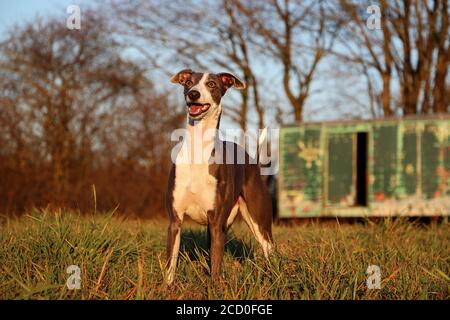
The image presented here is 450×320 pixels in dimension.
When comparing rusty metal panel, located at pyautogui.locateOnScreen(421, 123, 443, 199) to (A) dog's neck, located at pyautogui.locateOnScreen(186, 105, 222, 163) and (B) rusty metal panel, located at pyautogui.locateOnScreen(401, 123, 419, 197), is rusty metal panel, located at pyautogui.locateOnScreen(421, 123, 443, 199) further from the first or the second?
(A) dog's neck, located at pyautogui.locateOnScreen(186, 105, 222, 163)

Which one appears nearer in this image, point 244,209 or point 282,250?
point 282,250

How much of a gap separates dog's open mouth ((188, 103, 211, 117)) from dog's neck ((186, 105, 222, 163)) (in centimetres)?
10

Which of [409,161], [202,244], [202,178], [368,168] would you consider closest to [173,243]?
[202,178]

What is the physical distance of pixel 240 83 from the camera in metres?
5.29

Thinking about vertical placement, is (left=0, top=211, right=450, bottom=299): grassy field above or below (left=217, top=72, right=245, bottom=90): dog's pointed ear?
below

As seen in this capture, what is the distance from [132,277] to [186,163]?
109cm

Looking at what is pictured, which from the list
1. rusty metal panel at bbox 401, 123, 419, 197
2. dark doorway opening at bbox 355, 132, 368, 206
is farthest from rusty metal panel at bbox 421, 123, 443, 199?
dark doorway opening at bbox 355, 132, 368, 206

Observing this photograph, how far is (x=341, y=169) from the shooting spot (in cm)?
1488

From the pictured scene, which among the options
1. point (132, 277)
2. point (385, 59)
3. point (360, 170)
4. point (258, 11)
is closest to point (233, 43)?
point (258, 11)

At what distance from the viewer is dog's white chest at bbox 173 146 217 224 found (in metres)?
4.68

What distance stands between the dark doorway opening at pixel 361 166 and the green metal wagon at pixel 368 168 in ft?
0.20

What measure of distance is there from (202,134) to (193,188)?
1.64ft
